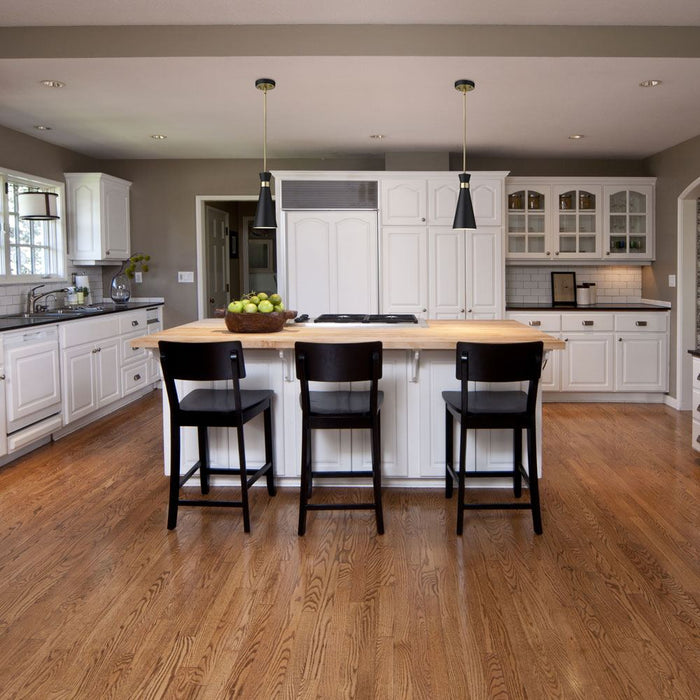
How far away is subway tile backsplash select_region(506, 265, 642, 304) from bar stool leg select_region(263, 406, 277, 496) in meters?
3.96

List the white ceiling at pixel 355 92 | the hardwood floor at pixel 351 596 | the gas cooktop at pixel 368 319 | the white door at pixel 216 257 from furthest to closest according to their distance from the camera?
the white door at pixel 216 257, the gas cooktop at pixel 368 319, the white ceiling at pixel 355 92, the hardwood floor at pixel 351 596

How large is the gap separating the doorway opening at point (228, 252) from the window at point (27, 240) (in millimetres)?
1371

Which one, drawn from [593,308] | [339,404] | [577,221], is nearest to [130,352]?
[339,404]

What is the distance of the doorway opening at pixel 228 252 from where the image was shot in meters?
6.90

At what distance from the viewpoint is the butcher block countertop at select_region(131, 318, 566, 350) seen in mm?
3326

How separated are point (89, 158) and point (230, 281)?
2539 mm

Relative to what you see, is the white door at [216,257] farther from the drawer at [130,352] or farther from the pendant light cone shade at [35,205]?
the pendant light cone shade at [35,205]

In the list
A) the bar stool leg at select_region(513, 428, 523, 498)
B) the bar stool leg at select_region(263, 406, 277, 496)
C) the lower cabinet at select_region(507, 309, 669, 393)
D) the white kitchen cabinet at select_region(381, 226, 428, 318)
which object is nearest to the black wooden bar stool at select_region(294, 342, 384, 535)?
the bar stool leg at select_region(263, 406, 277, 496)

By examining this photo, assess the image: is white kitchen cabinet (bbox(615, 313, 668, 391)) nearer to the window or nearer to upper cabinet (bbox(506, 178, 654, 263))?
upper cabinet (bbox(506, 178, 654, 263))

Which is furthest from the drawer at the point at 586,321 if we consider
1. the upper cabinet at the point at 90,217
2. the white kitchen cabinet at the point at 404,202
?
the upper cabinet at the point at 90,217

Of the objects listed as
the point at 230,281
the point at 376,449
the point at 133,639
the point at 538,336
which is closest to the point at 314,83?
the point at 538,336

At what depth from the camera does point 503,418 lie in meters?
3.05

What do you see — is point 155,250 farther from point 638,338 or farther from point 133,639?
point 133,639

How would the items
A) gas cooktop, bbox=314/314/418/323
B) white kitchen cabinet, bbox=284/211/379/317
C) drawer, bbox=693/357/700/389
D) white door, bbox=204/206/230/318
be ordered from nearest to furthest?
Answer: gas cooktop, bbox=314/314/418/323, drawer, bbox=693/357/700/389, white kitchen cabinet, bbox=284/211/379/317, white door, bbox=204/206/230/318
